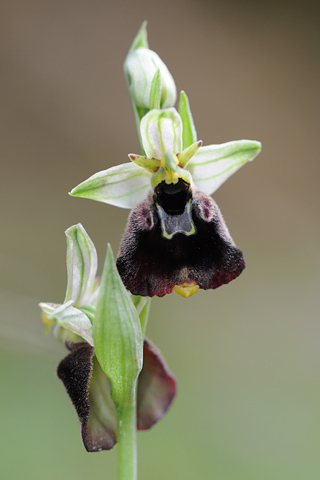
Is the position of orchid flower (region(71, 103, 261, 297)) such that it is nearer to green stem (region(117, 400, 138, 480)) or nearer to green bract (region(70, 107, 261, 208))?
green bract (region(70, 107, 261, 208))

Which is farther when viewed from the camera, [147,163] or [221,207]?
[221,207]

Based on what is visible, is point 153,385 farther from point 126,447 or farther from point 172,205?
point 172,205

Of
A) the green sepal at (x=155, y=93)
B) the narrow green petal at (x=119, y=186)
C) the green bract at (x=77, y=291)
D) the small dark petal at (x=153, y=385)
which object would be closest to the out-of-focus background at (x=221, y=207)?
the small dark petal at (x=153, y=385)

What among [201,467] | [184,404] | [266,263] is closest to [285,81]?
[266,263]

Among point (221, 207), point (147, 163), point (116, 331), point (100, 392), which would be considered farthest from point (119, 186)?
point (221, 207)

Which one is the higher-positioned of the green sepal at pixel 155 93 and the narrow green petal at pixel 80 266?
the green sepal at pixel 155 93

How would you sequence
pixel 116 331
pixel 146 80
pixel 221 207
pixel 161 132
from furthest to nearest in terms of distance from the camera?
pixel 221 207, pixel 146 80, pixel 161 132, pixel 116 331

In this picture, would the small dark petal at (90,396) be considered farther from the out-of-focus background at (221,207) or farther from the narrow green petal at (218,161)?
the out-of-focus background at (221,207)
